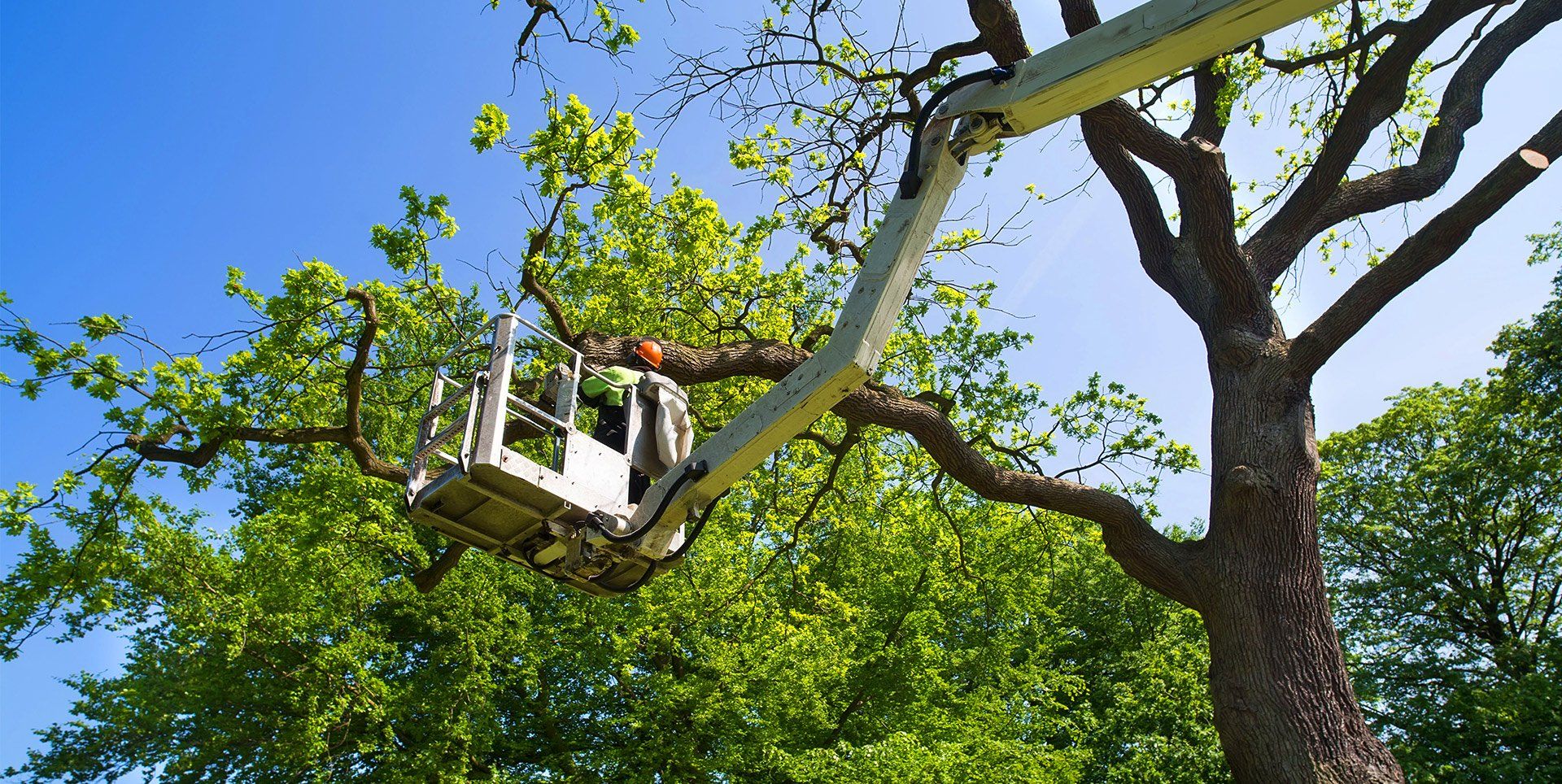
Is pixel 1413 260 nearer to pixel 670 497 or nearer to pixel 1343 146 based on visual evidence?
pixel 1343 146

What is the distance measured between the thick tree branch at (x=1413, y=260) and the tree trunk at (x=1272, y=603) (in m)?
0.31

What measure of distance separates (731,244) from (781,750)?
26.3ft

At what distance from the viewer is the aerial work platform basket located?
238 inches

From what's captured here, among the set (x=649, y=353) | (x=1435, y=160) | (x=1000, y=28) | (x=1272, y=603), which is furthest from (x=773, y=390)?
(x=1435, y=160)

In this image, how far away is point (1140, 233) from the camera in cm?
950

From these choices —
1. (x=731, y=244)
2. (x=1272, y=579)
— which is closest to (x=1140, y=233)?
(x=1272, y=579)

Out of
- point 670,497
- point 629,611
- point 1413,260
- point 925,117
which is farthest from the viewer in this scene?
point 629,611

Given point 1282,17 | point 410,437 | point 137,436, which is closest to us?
point 1282,17

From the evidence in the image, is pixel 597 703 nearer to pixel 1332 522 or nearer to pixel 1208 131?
pixel 1208 131

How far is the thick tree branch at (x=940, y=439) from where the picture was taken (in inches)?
329

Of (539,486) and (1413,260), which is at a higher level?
(1413,260)

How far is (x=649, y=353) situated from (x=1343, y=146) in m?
6.46

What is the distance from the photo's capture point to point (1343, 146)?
9.34 meters

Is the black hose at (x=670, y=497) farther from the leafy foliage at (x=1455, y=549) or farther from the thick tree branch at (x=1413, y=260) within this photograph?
the leafy foliage at (x=1455, y=549)
